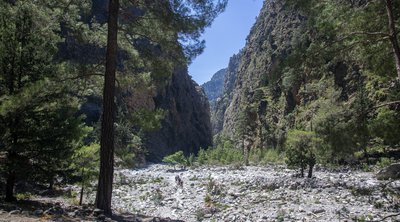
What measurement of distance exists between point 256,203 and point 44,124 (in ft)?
27.7

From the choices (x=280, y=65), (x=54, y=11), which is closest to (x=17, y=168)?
(x=54, y=11)

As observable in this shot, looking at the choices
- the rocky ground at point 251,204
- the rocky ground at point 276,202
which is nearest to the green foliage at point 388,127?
the rocky ground at point 251,204

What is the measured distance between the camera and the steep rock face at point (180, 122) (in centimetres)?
6839

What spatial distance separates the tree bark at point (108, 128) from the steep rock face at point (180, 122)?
5328 centimetres

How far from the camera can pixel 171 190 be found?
19812 mm

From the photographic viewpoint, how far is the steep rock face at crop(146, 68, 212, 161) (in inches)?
2693

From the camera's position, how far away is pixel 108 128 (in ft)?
28.9

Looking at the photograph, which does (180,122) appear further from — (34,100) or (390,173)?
(34,100)

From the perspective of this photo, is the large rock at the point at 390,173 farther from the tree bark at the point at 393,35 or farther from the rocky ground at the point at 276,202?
the tree bark at the point at 393,35

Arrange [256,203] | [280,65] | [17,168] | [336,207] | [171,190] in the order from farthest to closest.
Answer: [171,190] < [256,203] < [336,207] < [17,168] < [280,65]

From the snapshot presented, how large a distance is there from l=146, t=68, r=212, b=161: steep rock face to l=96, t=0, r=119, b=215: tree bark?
53276mm

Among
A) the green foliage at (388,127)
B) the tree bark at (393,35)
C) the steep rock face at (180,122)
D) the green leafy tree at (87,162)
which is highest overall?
the steep rock face at (180,122)

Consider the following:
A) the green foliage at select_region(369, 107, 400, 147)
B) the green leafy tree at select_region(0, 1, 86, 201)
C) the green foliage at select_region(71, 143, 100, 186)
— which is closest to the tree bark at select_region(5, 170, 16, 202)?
the green leafy tree at select_region(0, 1, 86, 201)

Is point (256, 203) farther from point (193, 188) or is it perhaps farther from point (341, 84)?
point (341, 84)
